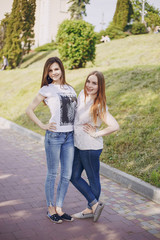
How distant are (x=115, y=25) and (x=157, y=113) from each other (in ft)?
94.1

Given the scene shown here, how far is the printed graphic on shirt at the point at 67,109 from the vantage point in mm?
3289

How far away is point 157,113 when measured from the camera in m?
7.05

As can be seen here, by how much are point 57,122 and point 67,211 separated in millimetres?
1328

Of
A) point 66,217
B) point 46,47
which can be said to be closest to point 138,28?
point 46,47

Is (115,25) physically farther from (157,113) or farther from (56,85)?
(56,85)

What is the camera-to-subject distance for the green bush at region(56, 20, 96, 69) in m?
14.3

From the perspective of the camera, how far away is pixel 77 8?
112ft

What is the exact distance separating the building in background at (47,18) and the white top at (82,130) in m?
19.1

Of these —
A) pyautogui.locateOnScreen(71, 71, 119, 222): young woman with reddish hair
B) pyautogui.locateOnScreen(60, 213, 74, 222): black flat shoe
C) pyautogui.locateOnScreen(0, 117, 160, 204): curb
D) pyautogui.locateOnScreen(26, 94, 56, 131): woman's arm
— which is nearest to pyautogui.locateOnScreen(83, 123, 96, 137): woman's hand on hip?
pyautogui.locateOnScreen(71, 71, 119, 222): young woman with reddish hair

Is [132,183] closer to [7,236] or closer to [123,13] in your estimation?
[7,236]

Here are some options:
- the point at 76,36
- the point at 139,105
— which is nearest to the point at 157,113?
the point at 139,105

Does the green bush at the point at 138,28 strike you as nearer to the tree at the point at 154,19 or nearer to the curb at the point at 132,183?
the tree at the point at 154,19

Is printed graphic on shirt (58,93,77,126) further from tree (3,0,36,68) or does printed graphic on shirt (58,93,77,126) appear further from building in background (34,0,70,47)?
building in background (34,0,70,47)

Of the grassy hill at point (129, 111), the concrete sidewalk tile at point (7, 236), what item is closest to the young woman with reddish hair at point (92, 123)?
the concrete sidewalk tile at point (7, 236)
